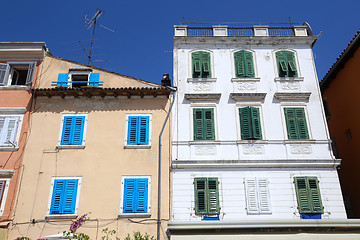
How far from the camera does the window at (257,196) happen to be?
13646 mm

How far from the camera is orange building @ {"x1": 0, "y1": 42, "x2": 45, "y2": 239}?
1405 centimetres

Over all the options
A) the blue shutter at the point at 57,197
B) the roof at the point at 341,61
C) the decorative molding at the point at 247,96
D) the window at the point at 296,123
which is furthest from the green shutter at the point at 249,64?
the blue shutter at the point at 57,197

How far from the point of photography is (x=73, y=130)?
1513 centimetres

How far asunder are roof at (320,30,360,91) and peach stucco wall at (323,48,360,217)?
0.19 metres

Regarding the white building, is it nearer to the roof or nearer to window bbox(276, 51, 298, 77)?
window bbox(276, 51, 298, 77)

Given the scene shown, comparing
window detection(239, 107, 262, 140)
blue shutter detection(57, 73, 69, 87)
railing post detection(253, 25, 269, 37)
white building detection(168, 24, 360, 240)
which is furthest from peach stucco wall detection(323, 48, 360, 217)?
blue shutter detection(57, 73, 69, 87)

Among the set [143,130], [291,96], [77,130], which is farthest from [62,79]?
[291,96]

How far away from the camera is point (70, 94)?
51.8 feet

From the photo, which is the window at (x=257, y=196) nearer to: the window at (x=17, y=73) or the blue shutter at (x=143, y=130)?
the blue shutter at (x=143, y=130)

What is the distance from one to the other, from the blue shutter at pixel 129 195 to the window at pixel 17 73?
696 cm

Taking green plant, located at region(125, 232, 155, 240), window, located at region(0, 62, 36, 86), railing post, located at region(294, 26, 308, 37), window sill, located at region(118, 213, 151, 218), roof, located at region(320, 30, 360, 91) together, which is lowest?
green plant, located at region(125, 232, 155, 240)

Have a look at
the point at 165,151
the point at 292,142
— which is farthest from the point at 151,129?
the point at 292,142

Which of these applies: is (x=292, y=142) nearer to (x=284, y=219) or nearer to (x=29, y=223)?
(x=284, y=219)

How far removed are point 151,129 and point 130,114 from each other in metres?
1.21
